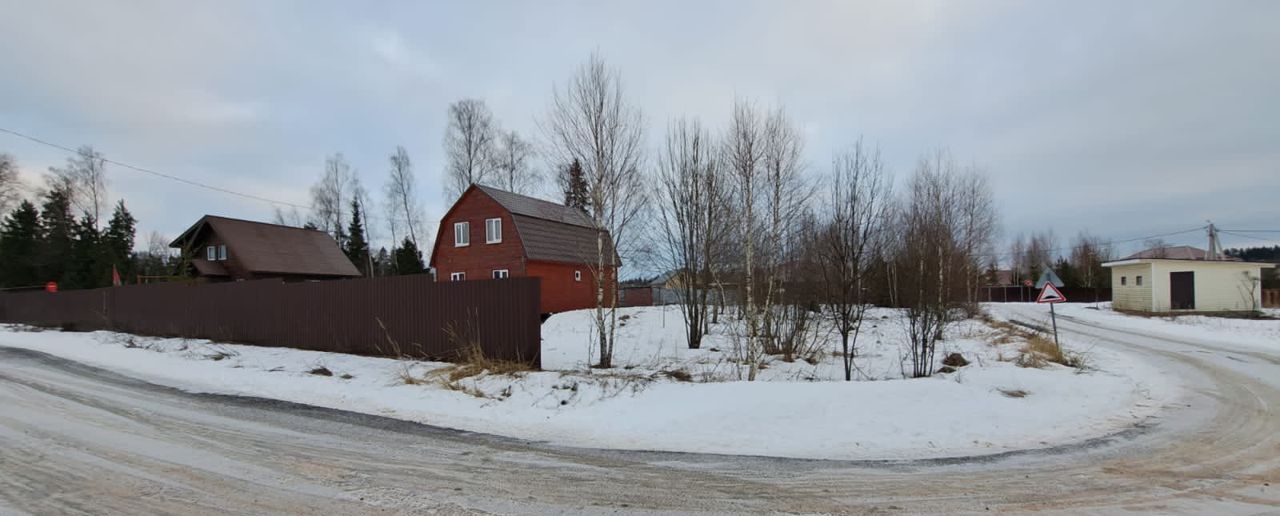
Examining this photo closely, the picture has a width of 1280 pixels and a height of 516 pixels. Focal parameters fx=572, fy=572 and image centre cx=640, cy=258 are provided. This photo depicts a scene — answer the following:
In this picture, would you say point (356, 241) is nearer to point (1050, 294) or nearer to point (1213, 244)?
point (1050, 294)

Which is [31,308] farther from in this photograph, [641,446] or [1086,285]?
[1086,285]

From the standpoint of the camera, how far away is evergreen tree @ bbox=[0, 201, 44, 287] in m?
36.9

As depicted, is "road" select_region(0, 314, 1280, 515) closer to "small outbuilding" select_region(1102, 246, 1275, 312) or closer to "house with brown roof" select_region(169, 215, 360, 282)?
"small outbuilding" select_region(1102, 246, 1275, 312)

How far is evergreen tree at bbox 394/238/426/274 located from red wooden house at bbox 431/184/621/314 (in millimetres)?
14512

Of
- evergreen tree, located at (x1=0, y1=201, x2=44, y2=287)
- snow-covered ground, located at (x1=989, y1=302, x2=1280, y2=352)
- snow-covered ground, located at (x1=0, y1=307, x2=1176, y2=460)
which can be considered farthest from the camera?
evergreen tree, located at (x1=0, y1=201, x2=44, y2=287)

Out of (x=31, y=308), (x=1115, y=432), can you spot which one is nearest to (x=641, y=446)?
(x=1115, y=432)

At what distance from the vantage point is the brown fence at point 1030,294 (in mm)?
51031

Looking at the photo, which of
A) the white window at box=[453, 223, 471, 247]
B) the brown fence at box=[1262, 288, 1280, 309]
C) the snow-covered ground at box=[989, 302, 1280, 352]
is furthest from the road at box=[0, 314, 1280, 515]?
the brown fence at box=[1262, 288, 1280, 309]

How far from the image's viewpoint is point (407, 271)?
44.2 meters

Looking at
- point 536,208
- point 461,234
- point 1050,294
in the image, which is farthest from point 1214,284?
point 461,234

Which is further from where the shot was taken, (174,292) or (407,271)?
(407,271)

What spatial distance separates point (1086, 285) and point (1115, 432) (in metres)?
61.8

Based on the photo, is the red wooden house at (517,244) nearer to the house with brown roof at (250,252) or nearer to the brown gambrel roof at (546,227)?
the brown gambrel roof at (546,227)

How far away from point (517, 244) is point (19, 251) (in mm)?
36133
